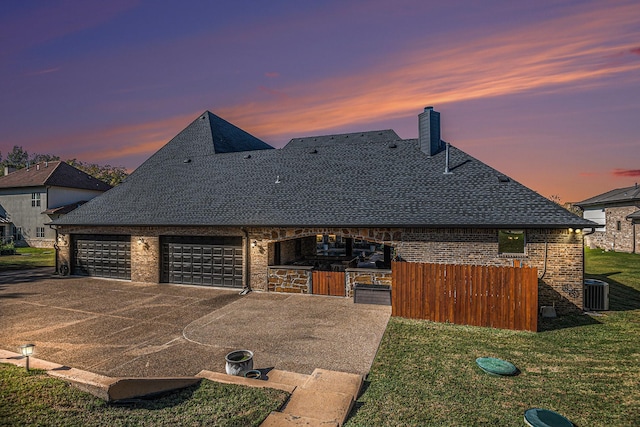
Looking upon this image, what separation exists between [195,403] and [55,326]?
7557mm

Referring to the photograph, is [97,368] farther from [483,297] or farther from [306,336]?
[483,297]

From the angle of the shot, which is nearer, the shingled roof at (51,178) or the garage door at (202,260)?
the garage door at (202,260)

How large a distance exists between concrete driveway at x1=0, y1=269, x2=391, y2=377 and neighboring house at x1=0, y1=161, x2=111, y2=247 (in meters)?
25.0

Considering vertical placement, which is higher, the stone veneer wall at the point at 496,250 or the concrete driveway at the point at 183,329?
the stone veneer wall at the point at 496,250

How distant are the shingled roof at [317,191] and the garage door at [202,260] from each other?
1050 millimetres

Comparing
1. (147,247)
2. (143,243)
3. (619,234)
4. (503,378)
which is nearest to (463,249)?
(503,378)

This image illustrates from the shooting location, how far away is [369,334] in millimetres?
9023

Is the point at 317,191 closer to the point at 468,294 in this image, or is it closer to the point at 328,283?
the point at 328,283

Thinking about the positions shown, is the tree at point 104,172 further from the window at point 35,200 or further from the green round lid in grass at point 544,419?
the green round lid in grass at point 544,419

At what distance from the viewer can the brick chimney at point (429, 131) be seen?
52.7 ft

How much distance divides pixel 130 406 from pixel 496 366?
22.7ft

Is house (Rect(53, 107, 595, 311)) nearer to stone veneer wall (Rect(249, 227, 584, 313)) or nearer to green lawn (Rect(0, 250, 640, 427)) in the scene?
stone veneer wall (Rect(249, 227, 584, 313))

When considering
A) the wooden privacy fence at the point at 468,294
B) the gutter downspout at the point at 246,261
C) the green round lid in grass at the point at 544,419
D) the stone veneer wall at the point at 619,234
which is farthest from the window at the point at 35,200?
the stone veneer wall at the point at 619,234

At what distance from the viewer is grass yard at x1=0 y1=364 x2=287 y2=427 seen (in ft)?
15.3
